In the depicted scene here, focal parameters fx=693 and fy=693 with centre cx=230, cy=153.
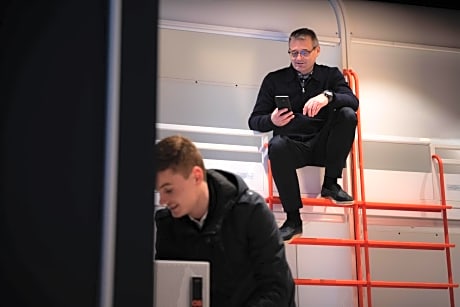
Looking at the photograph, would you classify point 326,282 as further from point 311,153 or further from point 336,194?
point 311,153

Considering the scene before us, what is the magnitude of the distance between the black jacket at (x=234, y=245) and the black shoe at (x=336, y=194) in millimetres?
1358

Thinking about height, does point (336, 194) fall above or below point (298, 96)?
below

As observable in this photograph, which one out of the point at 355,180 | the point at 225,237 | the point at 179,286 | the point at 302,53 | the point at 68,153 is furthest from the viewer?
the point at 355,180

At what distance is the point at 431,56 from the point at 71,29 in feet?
11.9

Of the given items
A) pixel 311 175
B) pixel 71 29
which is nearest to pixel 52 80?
pixel 71 29

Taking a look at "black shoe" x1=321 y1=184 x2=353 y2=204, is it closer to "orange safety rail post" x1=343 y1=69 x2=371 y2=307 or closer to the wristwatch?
"orange safety rail post" x1=343 y1=69 x2=371 y2=307

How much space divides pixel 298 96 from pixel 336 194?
1.87ft

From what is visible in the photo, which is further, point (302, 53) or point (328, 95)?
point (302, 53)

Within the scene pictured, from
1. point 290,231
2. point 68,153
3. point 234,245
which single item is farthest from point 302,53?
point 68,153

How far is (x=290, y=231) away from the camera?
3480 millimetres

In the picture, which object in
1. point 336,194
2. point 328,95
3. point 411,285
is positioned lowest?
point 411,285

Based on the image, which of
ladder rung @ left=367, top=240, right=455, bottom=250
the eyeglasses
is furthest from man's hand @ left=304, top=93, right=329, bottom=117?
ladder rung @ left=367, top=240, right=455, bottom=250

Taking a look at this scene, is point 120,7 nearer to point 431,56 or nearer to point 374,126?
point 374,126

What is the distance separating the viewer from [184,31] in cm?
391
